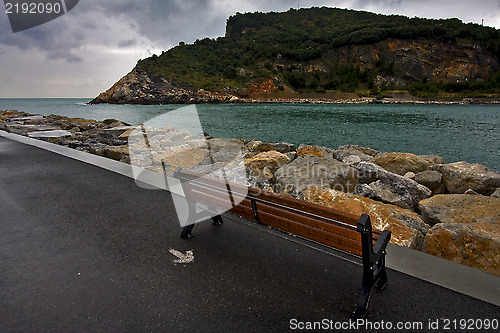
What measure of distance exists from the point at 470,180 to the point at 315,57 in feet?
412

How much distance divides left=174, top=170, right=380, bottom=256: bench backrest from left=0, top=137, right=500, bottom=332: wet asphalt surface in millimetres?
437

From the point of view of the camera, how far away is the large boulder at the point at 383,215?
128 inches

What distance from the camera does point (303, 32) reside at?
13838cm

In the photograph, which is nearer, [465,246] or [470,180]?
[465,246]

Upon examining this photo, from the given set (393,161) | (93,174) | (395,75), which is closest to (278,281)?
(93,174)

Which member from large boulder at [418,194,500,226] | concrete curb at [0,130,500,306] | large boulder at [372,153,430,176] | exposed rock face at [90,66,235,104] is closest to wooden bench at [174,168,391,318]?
concrete curb at [0,130,500,306]

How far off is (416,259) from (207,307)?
1967mm

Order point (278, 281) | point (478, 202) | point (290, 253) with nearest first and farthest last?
point (278, 281) → point (290, 253) → point (478, 202)

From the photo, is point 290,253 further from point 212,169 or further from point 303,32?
point 303,32

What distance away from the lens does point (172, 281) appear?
2543 mm

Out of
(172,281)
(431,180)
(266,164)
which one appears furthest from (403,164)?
(172,281)

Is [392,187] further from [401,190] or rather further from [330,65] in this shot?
[330,65]

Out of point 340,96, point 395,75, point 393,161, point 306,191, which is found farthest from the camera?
point 395,75

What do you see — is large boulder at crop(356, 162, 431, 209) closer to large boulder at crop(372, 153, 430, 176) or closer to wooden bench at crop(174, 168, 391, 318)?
large boulder at crop(372, 153, 430, 176)
